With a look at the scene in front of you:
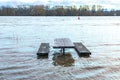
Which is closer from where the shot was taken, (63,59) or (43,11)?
(63,59)

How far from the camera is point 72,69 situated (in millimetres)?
12797

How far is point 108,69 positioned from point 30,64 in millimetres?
3611

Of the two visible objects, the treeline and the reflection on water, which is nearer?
the reflection on water

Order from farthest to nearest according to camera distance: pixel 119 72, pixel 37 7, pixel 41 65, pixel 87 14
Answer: pixel 87 14 → pixel 37 7 → pixel 41 65 → pixel 119 72

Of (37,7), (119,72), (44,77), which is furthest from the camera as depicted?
(37,7)

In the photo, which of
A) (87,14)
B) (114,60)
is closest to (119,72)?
(114,60)

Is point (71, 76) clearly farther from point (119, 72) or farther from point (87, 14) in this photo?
point (87, 14)

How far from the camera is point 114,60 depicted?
15.2 meters

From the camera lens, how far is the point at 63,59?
1535 cm

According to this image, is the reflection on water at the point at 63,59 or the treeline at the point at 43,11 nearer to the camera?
the reflection on water at the point at 63,59

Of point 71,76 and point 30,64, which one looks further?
point 30,64

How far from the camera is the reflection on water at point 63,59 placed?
1422 centimetres

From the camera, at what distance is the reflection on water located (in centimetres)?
1422

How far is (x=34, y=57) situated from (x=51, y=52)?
2060 mm
